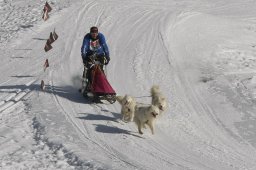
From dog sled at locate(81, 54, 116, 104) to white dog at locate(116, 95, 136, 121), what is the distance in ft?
3.21

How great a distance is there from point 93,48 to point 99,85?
107 cm

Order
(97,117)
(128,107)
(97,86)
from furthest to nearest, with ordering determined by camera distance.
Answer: (97,86)
(97,117)
(128,107)

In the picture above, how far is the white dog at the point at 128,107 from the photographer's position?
474 inches

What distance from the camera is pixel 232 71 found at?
1678cm

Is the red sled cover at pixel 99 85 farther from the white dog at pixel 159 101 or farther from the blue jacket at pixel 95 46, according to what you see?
the white dog at pixel 159 101

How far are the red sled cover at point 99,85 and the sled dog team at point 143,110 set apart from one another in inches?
27.0

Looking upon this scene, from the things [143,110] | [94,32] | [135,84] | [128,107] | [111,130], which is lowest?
[111,130]

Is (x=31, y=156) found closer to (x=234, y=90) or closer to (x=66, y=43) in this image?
(x=234, y=90)

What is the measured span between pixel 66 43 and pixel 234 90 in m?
6.47

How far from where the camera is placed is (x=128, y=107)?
12.1 m

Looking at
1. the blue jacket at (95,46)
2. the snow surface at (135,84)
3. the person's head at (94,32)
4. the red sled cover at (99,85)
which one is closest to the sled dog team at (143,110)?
the snow surface at (135,84)

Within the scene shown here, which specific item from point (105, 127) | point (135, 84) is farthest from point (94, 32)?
point (105, 127)

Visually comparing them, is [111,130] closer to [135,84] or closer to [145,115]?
[145,115]

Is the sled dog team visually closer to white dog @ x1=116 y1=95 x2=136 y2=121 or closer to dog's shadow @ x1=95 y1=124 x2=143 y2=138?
white dog @ x1=116 y1=95 x2=136 y2=121
